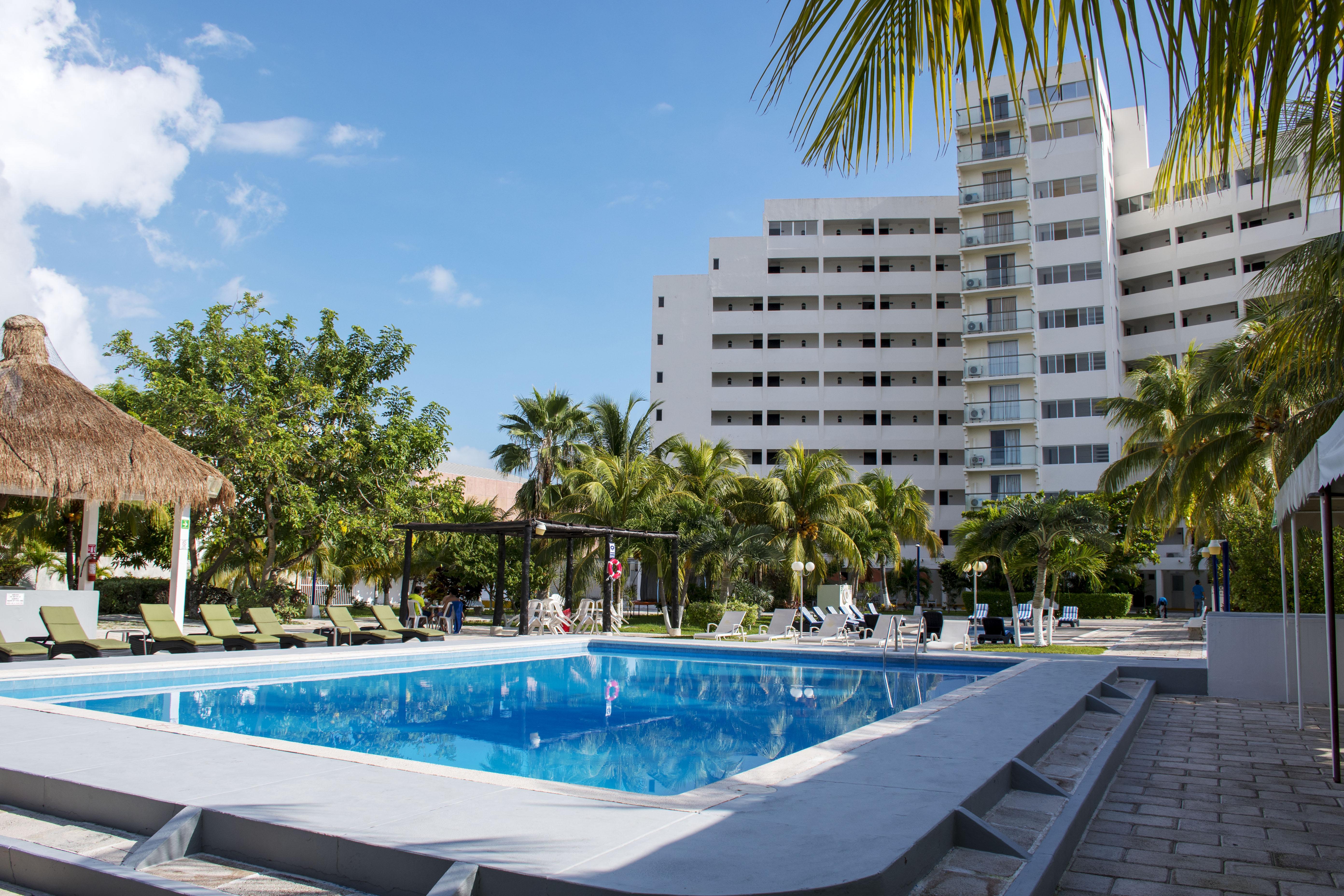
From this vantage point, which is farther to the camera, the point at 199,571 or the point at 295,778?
the point at 199,571

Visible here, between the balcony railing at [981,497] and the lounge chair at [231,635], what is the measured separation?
3409 cm

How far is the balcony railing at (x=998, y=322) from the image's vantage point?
44219 millimetres

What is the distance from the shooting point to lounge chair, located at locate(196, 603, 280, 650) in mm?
13977

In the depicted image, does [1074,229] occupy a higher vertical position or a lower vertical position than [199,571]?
higher

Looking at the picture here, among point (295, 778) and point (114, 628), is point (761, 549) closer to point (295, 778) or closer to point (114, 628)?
point (114, 628)

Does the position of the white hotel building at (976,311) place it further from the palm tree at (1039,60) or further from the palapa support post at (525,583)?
the palm tree at (1039,60)

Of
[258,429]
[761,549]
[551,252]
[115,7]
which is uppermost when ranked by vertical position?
[115,7]

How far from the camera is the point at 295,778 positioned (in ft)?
17.2

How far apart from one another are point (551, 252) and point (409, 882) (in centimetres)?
1650

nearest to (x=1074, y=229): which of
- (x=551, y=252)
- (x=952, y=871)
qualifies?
(x=551, y=252)

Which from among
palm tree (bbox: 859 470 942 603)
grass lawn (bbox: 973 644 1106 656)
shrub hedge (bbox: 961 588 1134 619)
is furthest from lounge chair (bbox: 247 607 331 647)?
palm tree (bbox: 859 470 942 603)

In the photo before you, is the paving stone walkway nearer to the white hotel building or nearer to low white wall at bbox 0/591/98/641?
low white wall at bbox 0/591/98/641

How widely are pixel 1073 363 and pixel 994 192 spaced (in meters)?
9.87

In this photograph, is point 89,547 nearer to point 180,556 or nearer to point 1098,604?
point 180,556
